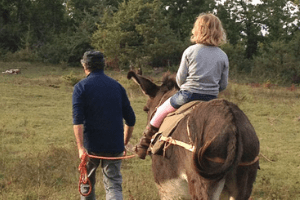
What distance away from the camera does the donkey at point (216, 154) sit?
2.80 meters

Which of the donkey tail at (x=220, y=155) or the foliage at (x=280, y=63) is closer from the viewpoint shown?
the donkey tail at (x=220, y=155)

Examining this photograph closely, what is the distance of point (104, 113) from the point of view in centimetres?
407

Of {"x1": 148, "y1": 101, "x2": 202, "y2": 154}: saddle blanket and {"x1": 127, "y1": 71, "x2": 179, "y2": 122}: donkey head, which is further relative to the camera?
{"x1": 127, "y1": 71, "x2": 179, "y2": 122}: donkey head

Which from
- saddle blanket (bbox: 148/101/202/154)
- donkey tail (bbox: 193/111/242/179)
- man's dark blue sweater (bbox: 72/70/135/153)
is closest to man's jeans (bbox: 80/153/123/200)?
man's dark blue sweater (bbox: 72/70/135/153)

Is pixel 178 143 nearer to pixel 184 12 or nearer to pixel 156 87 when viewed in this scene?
pixel 156 87

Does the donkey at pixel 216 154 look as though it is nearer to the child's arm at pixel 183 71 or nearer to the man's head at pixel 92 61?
the child's arm at pixel 183 71

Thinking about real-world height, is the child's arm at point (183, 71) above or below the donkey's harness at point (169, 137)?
above

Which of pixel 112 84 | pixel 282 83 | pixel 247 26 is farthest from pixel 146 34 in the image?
pixel 112 84

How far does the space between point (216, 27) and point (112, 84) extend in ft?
4.16

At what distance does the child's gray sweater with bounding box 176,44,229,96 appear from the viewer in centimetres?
359

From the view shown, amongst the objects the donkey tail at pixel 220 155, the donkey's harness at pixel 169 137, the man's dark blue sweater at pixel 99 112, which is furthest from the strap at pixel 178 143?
the man's dark blue sweater at pixel 99 112

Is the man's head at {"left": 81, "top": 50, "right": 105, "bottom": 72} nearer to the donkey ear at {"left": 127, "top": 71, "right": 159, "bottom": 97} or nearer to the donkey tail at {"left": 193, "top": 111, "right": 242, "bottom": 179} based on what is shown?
the donkey ear at {"left": 127, "top": 71, "right": 159, "bottom": 97}

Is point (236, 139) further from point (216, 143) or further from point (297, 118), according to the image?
point (297, 118)

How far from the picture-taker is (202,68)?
3.59 metres
